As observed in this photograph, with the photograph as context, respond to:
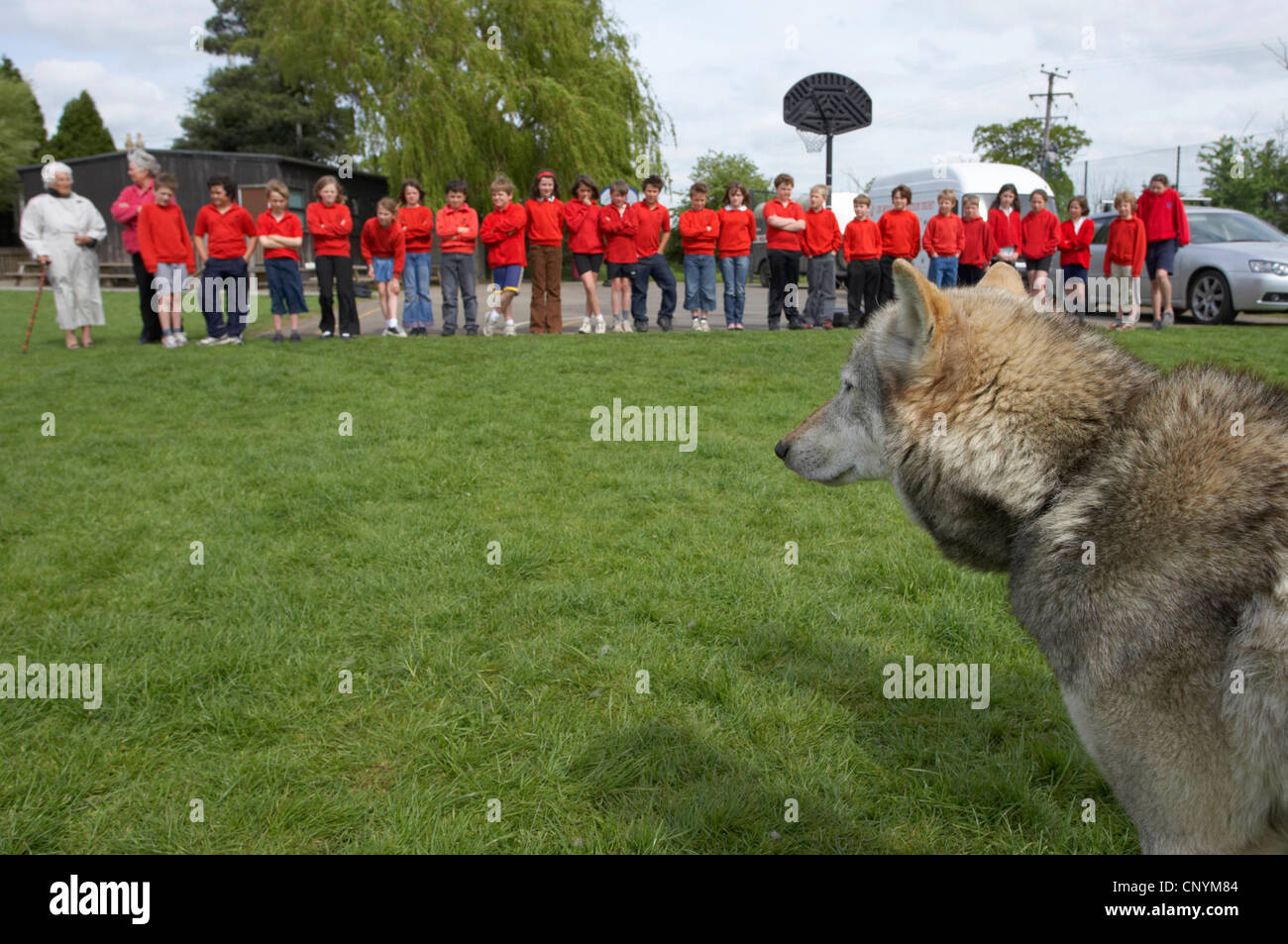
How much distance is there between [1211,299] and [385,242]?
1553 cm

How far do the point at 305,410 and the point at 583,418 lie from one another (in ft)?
10.8

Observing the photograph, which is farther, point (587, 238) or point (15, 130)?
point (15, 130)

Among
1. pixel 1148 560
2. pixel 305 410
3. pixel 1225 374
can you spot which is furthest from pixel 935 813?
pixel 305 410

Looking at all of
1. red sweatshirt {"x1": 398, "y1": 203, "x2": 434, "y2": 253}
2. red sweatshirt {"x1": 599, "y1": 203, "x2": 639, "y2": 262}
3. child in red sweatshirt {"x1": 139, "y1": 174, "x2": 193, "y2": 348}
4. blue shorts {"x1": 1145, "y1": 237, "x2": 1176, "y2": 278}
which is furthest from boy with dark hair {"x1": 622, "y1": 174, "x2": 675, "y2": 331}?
blue shorts {"x1": 1145, "y1": 237, "x2": 1176, "y2": 278}

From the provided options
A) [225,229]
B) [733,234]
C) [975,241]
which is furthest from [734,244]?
[225,229]

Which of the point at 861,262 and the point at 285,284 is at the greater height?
the point at 861,262

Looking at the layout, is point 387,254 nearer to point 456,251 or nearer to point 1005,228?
point 456,251

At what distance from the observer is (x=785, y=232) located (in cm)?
1656

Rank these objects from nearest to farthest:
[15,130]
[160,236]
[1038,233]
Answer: [160,236]
[1038,233]
[15,130]

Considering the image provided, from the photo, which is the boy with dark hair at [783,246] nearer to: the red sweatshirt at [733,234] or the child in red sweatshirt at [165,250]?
the red sweatshirt at [733,234]

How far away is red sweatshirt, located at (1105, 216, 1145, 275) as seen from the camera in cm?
1561

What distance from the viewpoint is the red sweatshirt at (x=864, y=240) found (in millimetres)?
16344

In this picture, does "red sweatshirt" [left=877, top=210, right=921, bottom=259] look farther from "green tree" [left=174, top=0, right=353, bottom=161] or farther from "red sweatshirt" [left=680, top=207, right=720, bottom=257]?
"green tree" [left=174, top=0, right=353, bottom=161]

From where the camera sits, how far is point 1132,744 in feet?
7.20
